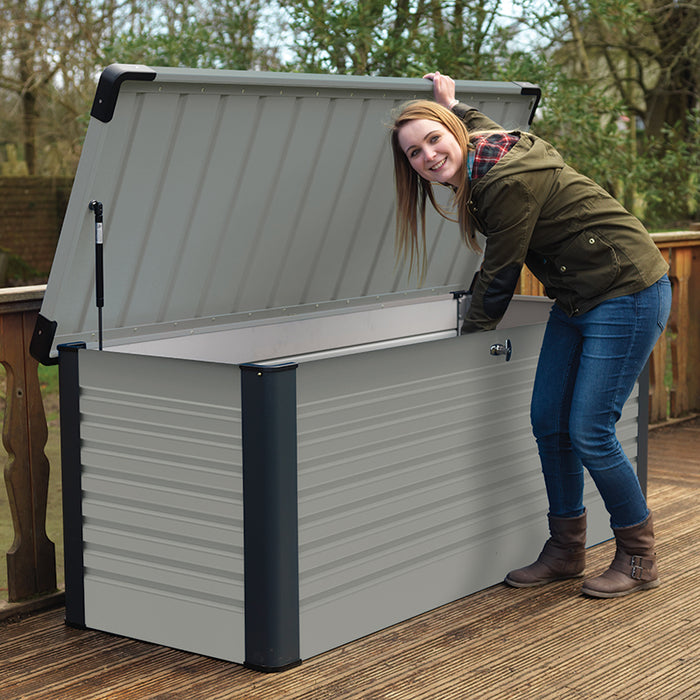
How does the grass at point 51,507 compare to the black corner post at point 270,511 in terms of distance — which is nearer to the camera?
the black corner post at point 270,511

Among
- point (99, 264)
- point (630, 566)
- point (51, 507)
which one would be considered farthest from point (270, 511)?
point (51, 507)

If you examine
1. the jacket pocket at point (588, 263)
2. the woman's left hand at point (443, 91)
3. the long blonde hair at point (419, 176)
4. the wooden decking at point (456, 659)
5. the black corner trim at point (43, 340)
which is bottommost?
the wooden decking at point (456, 659)

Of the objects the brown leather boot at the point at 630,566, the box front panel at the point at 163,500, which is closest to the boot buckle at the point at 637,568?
the brown leather boot at the point at 630,566

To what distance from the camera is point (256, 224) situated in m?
3.50

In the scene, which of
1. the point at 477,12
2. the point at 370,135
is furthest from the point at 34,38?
the point at 370,135

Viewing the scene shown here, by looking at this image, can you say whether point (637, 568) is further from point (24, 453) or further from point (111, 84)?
point (111, 84)

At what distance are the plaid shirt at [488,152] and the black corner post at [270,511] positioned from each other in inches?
33.0

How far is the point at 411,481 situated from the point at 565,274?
77 cm

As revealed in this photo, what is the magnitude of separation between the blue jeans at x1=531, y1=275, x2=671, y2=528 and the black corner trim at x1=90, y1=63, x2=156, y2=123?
1471mm

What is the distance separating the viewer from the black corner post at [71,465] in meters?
3.13

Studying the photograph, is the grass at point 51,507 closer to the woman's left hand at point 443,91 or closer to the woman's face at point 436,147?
the woman's face at point 436,147

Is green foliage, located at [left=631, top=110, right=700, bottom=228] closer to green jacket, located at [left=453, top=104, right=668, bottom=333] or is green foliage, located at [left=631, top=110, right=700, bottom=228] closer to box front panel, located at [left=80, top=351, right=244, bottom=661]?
green jacket, located at [left=453, top=104, right=668, bottom=333]

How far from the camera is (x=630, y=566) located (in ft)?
11.5

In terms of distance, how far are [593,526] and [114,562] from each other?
176cm
